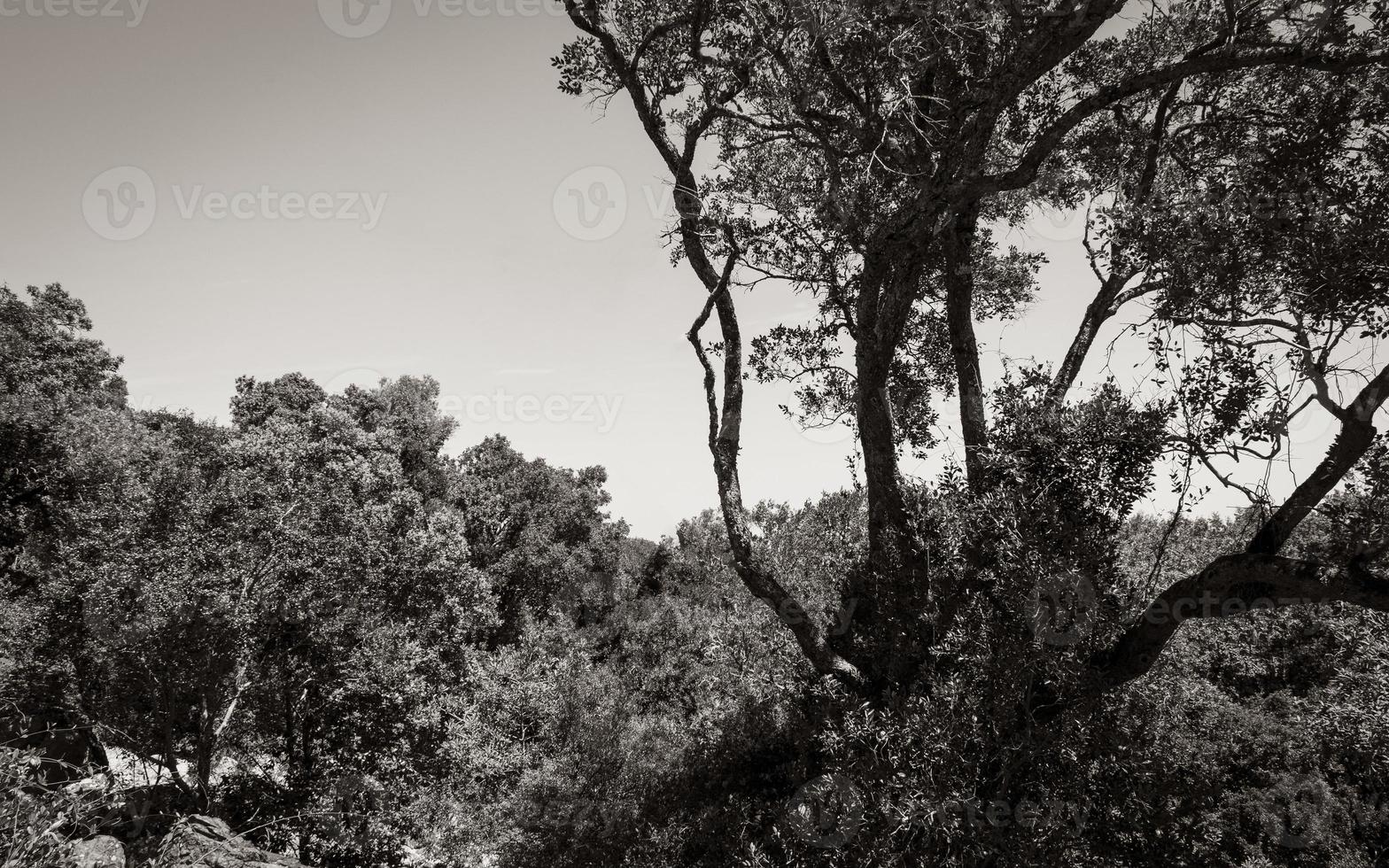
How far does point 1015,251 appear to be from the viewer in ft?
41.5

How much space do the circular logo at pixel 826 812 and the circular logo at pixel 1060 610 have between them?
263cm

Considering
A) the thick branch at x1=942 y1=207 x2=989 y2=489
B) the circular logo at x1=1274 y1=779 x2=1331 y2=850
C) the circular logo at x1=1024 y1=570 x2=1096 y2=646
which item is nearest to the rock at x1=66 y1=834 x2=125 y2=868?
the circular logo at x1=1024 y1=570 x2=1096 y2=646

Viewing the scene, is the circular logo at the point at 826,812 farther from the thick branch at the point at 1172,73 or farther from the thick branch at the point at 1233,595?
the thick branch at the point at 1172,73

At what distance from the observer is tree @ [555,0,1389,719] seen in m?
6.29

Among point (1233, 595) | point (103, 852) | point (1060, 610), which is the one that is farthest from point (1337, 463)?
point (103, 852)

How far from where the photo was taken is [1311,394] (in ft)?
19.9

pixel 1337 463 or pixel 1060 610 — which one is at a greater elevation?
pixel 1337 463

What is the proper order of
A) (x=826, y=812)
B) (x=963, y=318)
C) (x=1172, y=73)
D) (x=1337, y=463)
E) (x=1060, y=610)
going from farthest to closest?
(x=963, y=318) → (x=826, y=812) → (x=1172, y=73) → (x=1060, y=610) → (x=1337, y=463)

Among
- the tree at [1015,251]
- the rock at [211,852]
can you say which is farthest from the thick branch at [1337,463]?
the rock at [211,852]

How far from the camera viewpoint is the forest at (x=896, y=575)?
6445 millimetres

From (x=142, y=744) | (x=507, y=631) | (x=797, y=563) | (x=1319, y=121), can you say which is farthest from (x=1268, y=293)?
(x=507, y=631)

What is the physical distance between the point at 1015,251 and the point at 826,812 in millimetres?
10743

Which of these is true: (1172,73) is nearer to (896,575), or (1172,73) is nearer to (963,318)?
(963,318)

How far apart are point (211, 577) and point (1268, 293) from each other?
699 inches
